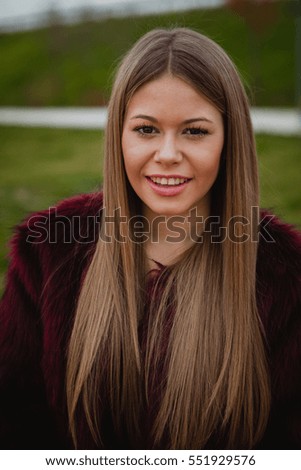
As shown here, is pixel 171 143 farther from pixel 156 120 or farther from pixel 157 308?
pixel 157 308

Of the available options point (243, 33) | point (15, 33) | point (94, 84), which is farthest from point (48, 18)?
point (243, 33)

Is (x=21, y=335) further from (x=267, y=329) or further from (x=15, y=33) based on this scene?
(x=15, y=33)

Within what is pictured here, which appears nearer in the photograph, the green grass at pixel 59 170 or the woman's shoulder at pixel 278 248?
the woman's shoulder at pixel 278 248

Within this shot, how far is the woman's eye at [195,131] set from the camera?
138cm

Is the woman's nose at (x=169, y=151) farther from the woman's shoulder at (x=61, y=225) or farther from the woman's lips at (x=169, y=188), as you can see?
the woman's shoulder at (x=61, y=225)

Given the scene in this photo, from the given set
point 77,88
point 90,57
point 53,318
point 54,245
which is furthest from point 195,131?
point 90,57

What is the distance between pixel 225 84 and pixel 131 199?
0.38 metres

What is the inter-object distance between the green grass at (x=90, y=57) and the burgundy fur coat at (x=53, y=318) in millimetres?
7255

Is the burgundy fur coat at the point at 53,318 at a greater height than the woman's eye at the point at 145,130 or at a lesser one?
lesser

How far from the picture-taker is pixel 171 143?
4.50ft

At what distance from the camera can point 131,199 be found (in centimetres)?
158

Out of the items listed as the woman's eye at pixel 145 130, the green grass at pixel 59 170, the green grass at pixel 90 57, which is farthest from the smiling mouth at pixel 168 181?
the green grass at pixel 90 57

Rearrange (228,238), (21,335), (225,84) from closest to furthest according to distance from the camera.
Answer: (225,84), (228,238), (21,335)

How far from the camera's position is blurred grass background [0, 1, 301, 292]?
5662mm
